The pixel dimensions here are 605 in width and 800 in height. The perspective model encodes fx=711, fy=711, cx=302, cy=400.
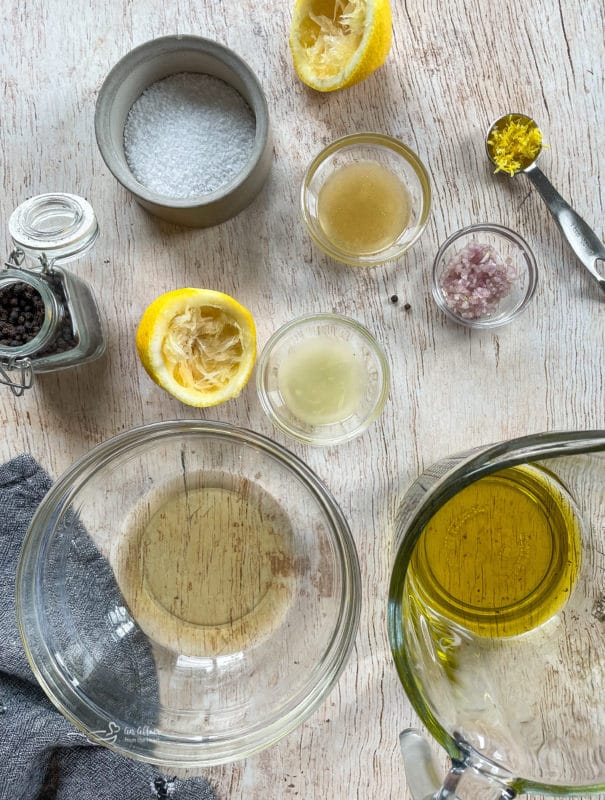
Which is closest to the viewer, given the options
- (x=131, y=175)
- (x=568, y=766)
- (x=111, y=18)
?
(x=568, y=766)

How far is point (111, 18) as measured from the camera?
1230 mm

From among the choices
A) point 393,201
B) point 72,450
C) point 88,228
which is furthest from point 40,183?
point 393,201

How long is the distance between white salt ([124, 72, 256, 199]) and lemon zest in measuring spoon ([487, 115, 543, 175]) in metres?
0.41

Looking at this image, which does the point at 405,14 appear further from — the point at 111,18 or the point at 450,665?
the point at 450,665

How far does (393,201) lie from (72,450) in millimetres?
706

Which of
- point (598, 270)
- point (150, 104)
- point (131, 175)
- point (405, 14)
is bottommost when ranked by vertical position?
point (598, 270)

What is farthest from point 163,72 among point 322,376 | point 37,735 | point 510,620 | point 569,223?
point 37,735

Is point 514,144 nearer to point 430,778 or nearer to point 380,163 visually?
point 380,163

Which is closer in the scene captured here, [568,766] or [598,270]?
[568,766]

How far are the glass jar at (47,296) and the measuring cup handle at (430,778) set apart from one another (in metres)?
0.78

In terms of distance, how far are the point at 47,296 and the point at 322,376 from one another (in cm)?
47

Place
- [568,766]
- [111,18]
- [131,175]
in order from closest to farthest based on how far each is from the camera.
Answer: [568,766] → [131,175] → [111,18]

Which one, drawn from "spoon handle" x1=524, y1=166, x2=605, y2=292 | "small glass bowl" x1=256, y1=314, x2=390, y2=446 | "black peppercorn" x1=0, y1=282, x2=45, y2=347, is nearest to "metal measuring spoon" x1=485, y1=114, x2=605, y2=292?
"spoon handle" x1=524, y1=166, x2=605, y2=292

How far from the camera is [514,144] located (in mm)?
1203
